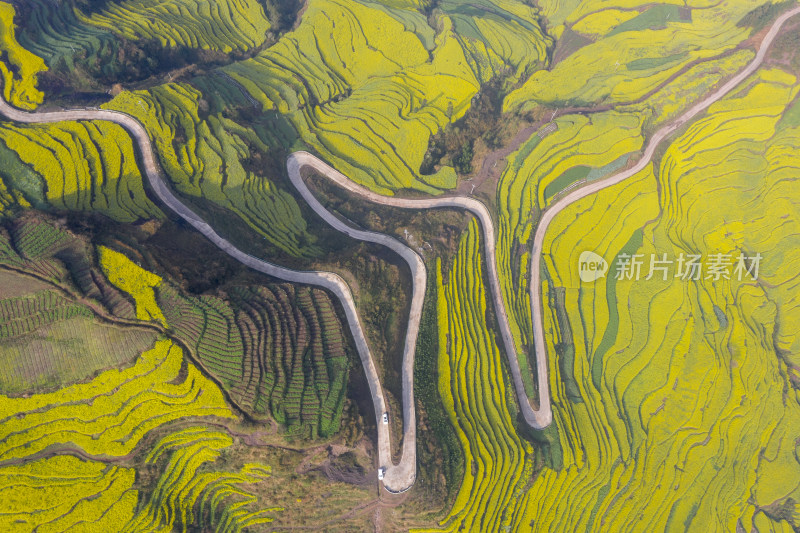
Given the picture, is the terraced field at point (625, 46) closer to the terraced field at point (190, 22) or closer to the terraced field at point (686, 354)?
the terraced field at point (686, 354)

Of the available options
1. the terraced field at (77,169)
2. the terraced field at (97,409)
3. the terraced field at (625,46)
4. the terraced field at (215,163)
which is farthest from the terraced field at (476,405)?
the terraced field at (77,169)

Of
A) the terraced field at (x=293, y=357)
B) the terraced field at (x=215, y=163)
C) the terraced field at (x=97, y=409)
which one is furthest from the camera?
the terraced field at (x=215, y=163)

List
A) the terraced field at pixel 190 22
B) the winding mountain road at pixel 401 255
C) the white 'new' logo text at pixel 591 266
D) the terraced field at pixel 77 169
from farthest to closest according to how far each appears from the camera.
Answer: the terraced field at pixel 190 22
the white 'new' logo text at pixel 591 266
the terraced field at pixel 77 169
the winding mountain road at pixel 401 255

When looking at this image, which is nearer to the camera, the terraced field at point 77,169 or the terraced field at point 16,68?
the terraced field at point 77,169

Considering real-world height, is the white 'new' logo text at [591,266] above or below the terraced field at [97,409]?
above

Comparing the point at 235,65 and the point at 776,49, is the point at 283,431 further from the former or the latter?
the point at 776,49

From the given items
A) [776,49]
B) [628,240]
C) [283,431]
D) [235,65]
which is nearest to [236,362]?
[283,431]

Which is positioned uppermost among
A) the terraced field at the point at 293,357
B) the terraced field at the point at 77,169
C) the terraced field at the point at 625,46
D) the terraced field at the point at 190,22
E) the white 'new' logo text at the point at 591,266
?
the terraced field at the point at 625,46
